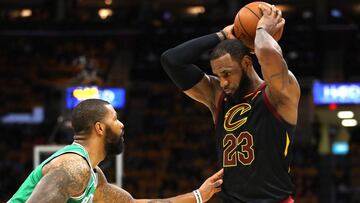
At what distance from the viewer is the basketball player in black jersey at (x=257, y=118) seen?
146 inches

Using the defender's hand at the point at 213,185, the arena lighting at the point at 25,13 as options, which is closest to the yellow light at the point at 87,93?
the defender's hand at the point at 213,185

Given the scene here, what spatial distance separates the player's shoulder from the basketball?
45.4 inches

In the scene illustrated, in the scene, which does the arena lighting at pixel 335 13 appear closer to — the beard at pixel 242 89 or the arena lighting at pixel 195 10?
the arena lighting at pixel 195 10

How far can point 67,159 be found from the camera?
3.62m

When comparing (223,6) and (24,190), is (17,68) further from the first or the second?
(24,190)

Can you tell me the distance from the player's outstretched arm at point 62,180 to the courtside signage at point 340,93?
13.0 metres

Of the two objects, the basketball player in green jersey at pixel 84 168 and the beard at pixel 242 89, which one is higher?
the beard at pixel 242 89

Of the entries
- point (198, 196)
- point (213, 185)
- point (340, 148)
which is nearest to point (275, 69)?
point (213, 185)

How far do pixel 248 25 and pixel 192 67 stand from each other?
463 mm

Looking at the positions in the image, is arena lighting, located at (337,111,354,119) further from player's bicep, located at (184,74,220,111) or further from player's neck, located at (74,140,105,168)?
player's neck, located at (74,140,105,168)

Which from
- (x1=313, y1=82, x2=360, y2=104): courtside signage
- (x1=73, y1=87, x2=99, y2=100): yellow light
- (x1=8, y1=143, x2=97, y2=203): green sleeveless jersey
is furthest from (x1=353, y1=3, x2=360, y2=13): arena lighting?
(x1=8, y1=143, x2=97, y2=203): green sleeveless jersey

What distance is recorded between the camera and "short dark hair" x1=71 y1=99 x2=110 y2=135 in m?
3.88

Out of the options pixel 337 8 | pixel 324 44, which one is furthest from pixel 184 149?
pixel 337 8

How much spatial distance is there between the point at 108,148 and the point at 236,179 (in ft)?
2.49
